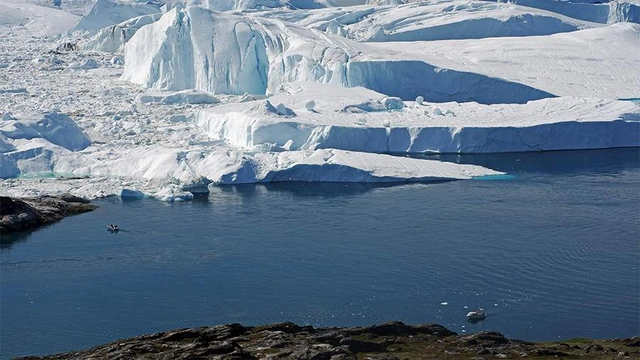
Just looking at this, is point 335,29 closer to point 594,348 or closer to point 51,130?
point 51,130

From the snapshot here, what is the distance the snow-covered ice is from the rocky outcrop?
0.73 metres

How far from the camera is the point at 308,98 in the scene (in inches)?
1079

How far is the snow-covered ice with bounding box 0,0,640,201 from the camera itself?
23078 millimetres

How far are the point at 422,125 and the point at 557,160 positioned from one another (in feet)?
11.8

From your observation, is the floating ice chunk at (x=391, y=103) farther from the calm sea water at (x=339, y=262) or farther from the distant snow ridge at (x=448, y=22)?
the distant snow ridge at (x=448, y=22)

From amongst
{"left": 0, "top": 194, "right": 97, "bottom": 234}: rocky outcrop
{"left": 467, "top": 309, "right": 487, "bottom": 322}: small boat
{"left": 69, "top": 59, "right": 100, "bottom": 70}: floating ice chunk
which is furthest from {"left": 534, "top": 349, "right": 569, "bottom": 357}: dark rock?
{"left": 69, "top": 59, "right": 100, "bottom": 70}: floating ice chunk

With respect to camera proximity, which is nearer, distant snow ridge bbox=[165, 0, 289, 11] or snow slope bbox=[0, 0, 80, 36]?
distant snow ridge bbox=[165, 0, 289, 11]

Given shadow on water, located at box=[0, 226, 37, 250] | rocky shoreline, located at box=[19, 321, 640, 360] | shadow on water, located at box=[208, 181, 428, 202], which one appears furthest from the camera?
shadow on water, located at box=[208, 181, 428, 202]

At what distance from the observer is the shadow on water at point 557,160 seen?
24.0 m

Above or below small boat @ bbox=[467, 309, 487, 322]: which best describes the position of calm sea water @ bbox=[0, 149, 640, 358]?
above

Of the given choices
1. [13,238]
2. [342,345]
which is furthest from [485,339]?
[13,238]

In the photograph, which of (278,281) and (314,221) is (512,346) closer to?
(278,281)

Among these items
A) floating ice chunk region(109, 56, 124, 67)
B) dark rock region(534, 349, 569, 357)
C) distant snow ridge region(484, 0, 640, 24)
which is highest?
distant snow ridge region(484, 0, 640, 24)

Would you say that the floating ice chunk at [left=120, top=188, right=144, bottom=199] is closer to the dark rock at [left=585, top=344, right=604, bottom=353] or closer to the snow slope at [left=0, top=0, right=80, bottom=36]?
the dark rock at [left=585, top=344, right=604, bottom=353]
